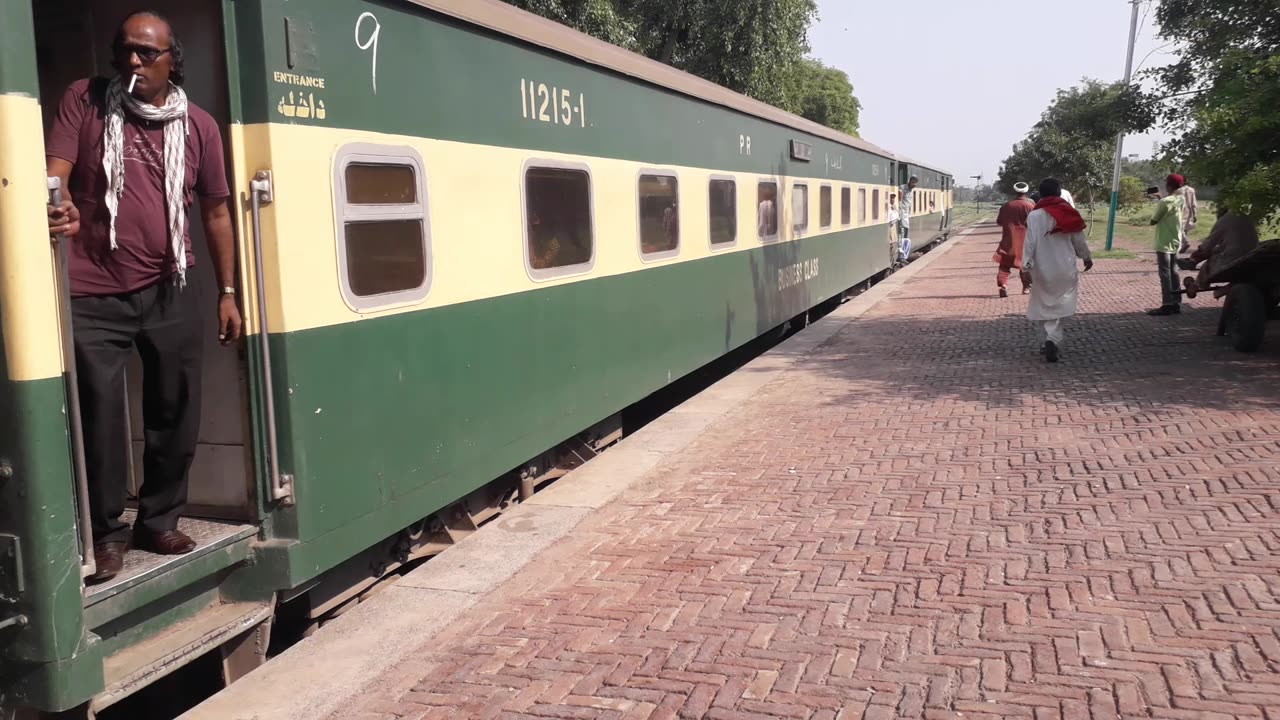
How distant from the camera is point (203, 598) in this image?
4.19 metres

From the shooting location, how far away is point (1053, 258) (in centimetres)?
1065

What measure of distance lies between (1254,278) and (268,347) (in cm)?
966

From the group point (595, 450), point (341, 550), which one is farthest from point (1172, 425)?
point (341, 550)

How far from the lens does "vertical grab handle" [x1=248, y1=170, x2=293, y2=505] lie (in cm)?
409

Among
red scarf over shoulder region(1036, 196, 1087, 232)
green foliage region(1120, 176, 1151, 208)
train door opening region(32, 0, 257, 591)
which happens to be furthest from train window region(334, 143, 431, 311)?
green foliage region(1120, 176, 1151, 208)

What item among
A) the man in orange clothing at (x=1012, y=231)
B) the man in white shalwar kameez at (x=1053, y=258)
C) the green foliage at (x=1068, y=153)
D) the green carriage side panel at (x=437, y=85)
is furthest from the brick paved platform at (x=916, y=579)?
the green foliage at (x=1068, y=153)

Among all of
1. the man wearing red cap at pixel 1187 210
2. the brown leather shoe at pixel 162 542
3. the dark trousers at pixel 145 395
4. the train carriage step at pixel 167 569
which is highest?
the man wearing red cap at pixel 1187 210

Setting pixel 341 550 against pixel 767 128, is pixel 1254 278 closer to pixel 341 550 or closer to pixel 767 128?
pixel 767 128

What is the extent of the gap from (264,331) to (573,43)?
11.1 feet

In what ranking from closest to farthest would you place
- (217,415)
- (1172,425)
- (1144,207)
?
(217,415), (1172,425), (1144,207)

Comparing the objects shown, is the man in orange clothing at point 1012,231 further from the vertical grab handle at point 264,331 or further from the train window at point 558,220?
the vertical grab handle at point 264,331

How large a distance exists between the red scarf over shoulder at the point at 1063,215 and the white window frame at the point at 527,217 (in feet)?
18.5

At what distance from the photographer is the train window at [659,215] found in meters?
8.02

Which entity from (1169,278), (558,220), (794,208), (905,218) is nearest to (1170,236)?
(1169,278)
